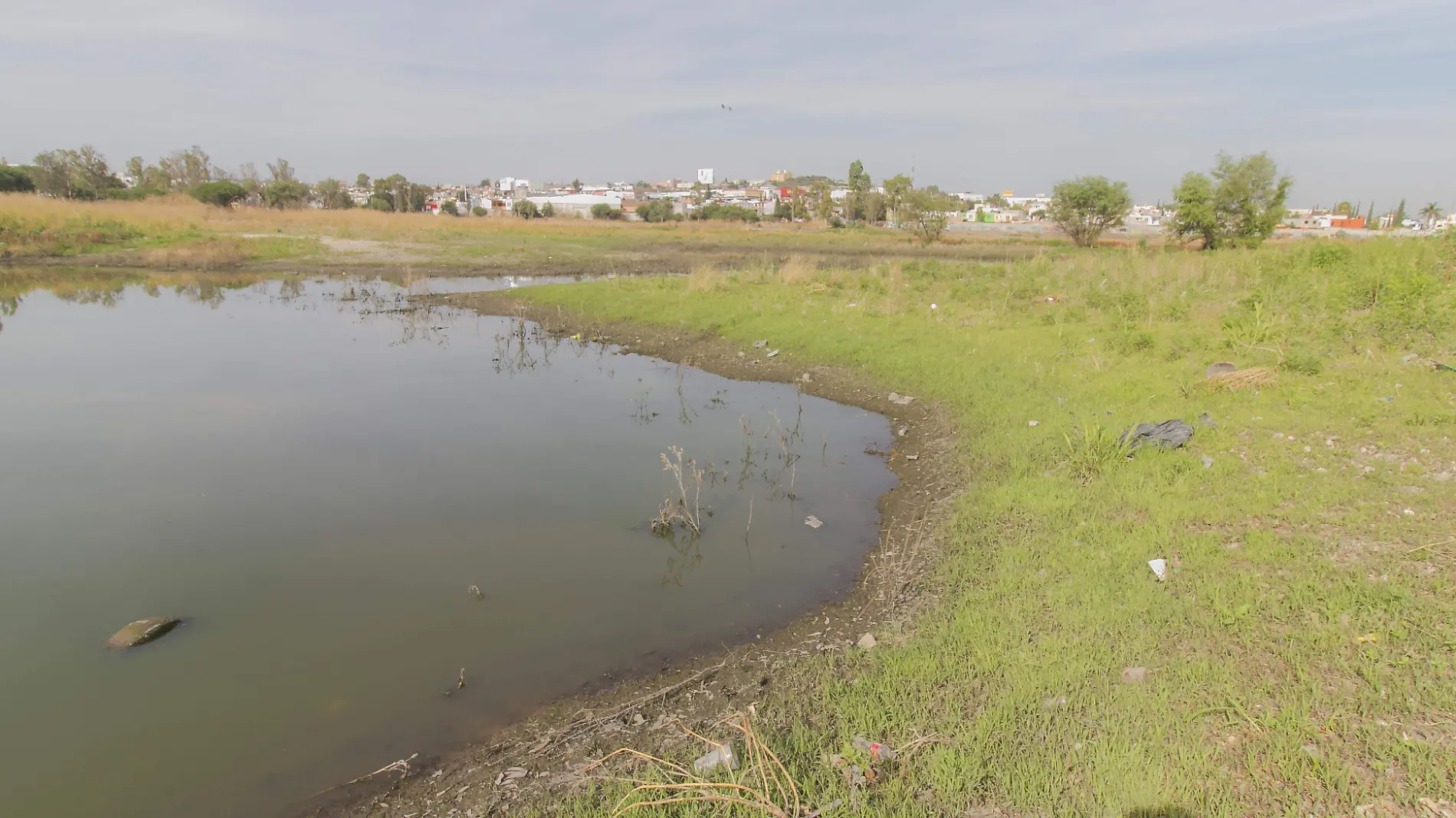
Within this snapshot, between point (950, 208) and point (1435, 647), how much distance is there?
48305 mm

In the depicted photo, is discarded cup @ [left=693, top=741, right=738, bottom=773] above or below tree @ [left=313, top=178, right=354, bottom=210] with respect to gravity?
below

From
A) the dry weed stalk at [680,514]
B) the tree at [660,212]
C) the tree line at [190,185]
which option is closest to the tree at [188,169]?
the tree line at [190,185]

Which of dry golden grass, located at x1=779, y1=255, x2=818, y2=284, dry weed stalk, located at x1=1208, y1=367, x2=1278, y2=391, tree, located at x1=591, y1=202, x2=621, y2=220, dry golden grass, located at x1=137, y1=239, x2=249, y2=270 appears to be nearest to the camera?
dry weed stalk, located at x1=1208, y1=367, x2=1278, y2=391

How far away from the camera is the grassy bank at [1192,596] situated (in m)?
3.26

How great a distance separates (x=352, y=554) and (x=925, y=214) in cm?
4408

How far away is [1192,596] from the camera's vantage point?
4.52 meters

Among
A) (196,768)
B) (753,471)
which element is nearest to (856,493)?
(753,471)

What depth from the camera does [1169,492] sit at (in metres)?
5.89

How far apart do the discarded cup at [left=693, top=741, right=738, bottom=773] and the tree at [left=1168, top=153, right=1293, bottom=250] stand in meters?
31.2

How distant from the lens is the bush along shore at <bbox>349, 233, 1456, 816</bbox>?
10.7 ft

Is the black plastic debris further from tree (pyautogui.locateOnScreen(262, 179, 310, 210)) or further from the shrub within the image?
tree (pyautogui.locateOnScreen(262, 179, 310, 210))

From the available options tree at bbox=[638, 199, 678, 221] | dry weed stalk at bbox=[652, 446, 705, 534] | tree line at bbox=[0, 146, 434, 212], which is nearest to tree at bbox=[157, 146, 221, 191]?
tree line at bbox=[0, 146, 434, 212]

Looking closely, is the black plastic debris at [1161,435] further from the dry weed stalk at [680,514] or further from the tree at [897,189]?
the tree at [897,189]

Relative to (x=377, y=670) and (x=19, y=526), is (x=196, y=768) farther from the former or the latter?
(x=19, y=526)
